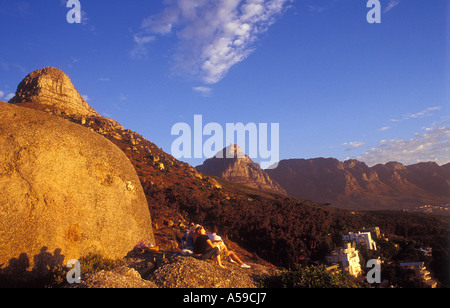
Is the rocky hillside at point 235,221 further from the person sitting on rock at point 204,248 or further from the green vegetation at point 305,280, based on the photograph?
the green vegetation at point 305,280

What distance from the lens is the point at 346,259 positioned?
1903 centimetres

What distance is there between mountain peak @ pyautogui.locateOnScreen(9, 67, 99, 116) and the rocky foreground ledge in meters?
42.7

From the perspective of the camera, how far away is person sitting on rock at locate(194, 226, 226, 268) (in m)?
10.1

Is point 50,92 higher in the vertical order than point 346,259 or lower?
higher

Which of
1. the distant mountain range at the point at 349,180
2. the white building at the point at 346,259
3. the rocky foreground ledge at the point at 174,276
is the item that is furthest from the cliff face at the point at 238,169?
the rocky foreground ledge at the point at 174,276

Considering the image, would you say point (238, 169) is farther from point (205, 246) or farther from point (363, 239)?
point (205, 246)

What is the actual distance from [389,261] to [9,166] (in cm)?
2764

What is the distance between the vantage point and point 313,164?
166875 millimetres

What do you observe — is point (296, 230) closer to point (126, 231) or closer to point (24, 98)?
point (126, 231)

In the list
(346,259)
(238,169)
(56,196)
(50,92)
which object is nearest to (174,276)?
(56,196)

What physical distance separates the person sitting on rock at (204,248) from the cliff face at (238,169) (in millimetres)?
116130

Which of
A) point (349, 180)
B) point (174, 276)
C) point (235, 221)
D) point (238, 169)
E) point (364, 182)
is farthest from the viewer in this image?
point (238, 169)

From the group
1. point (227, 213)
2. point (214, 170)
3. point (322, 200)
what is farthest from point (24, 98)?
point (322, 200)

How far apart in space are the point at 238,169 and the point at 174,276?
130 meters
